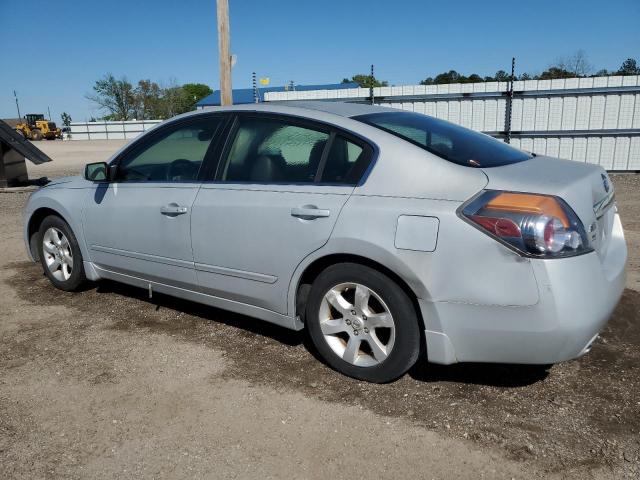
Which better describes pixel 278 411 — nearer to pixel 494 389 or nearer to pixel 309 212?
pixel 309 212

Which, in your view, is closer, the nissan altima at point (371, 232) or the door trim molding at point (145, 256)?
the nissan altima at point (371, 232)

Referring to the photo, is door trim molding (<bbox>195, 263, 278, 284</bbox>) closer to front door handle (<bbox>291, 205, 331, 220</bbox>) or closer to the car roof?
front door handle (<bbox>291, 205, 331, 220</bbox>)

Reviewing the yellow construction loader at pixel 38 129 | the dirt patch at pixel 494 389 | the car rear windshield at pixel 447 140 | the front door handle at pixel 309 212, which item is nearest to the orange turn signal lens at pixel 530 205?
the car rear windshield at pixel 447 140

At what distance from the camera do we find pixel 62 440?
2.74m

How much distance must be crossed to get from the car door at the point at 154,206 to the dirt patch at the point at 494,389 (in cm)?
50

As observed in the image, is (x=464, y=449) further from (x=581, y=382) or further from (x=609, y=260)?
(x=609, y=260)

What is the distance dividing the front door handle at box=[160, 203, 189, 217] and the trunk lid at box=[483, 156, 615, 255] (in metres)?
1.99

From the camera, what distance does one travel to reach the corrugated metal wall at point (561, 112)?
1223 cm

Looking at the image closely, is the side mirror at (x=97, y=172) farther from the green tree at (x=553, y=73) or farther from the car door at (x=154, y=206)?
the green tree at (x=553, y=73)

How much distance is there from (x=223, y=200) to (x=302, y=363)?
115 cm

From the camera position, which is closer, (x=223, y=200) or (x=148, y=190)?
(x=223, y=200)

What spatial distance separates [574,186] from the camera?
279 centimetres

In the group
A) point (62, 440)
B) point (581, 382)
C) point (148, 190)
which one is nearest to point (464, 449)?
point (581, 382)

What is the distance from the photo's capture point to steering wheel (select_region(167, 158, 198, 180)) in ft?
12.7
